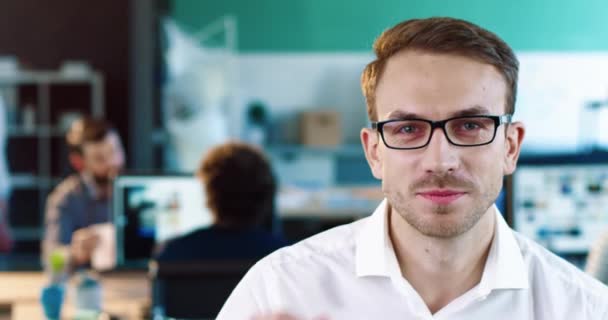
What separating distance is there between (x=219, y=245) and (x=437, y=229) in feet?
3.90

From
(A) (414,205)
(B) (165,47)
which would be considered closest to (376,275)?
(A) (414,205)

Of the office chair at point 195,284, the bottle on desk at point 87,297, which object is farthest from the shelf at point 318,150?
the office chair at point 195,284

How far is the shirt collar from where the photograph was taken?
4.04ft

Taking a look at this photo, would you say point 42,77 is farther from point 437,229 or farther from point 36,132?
point 437,229

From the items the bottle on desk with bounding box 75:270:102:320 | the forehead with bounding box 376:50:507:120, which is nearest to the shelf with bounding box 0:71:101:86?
the bottle on desk with bounding box 75:270:102:320

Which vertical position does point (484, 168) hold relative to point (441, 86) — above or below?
below

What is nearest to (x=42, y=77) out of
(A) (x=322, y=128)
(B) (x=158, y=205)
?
(A) (x=322, y=128)

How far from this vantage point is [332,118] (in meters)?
6.58

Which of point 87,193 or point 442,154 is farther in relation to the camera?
point 87,193

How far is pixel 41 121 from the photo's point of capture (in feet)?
24.7

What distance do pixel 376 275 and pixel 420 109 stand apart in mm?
284

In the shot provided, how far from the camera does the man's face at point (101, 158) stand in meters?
3.46

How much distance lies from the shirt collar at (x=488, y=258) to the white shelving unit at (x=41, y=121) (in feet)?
21.7

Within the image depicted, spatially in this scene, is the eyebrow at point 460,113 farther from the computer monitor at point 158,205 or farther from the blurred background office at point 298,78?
the blurred background office at point 298,78
